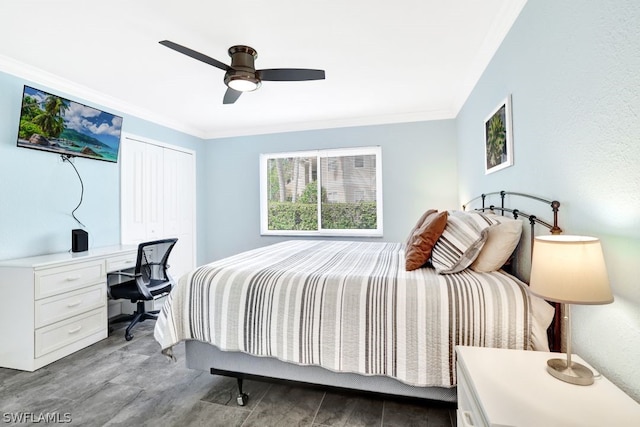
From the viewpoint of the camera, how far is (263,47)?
2.38 metres

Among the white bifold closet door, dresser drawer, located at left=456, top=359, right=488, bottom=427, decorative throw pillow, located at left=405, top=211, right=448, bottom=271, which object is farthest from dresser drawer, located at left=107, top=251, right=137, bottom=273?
dresser drawer, located at left=456, top=359, right=488, bottom=427

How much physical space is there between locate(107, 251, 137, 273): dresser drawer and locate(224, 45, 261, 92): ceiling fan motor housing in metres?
2.05

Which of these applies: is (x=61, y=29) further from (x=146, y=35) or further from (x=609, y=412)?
(x=609, y=412)

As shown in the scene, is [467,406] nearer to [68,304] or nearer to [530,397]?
[530,397]

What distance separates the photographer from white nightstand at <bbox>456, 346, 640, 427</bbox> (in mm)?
800

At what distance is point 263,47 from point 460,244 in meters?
2.11

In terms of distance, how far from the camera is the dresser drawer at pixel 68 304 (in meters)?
2.31

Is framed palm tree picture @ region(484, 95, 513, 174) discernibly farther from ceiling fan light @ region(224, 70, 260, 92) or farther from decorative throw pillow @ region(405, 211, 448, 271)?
ceiling fan light @ region(224, 70, 260, 92)

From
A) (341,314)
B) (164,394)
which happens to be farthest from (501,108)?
(164,394)

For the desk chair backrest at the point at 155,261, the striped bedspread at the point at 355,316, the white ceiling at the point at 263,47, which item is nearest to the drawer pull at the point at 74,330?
the desk chair backrest at the point at 155,261

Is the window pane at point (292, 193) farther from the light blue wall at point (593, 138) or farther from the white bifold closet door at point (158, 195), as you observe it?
the light blue wall at point (593, 138)

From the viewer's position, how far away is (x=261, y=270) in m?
1.81

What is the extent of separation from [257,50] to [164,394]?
2.63 metres

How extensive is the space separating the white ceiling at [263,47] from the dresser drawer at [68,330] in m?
2.25
